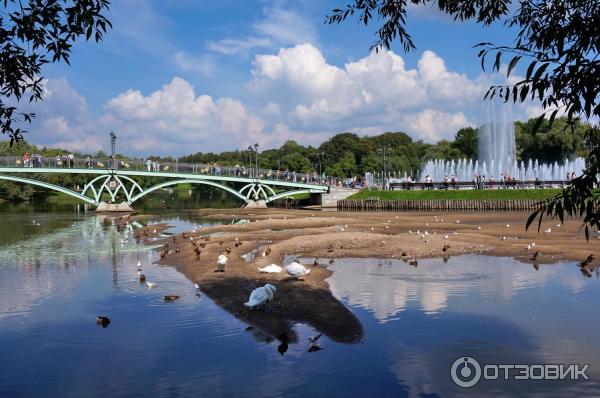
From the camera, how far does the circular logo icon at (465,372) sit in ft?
33.9

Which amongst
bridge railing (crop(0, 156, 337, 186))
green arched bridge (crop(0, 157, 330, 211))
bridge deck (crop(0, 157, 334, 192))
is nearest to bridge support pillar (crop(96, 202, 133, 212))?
green arched bridge (crop(0, 157, 330, 211))

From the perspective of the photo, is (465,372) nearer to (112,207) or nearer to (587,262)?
(587,262)

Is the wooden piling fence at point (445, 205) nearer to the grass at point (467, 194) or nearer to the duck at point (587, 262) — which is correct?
the grass at point (467, 194)

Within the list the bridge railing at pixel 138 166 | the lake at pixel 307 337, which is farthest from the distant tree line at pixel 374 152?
the lake at pixel 307 337

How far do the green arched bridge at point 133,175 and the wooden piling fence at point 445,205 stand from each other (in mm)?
10018

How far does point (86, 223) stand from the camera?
5191 cm

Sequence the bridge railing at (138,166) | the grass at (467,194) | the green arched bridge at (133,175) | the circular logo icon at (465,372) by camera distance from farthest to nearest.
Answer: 1. the green arched bridge at (133,175)
2. the grass at (467,194)
3. the bridge railing at (138,166)
4. the circular logo icon at (465,372)

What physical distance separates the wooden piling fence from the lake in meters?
40.8

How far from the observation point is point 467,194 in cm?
6619

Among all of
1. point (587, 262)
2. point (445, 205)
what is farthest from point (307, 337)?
point (445, 205)

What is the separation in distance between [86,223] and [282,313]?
41.7 meters

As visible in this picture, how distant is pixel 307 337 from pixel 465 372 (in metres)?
3.78

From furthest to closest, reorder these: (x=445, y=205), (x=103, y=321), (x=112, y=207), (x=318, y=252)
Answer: (x=112, y=207) < (x=445, y=205) < (x=318, y=252) < (x=103, y=321)

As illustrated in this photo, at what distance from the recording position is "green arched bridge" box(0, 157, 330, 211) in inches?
2511
